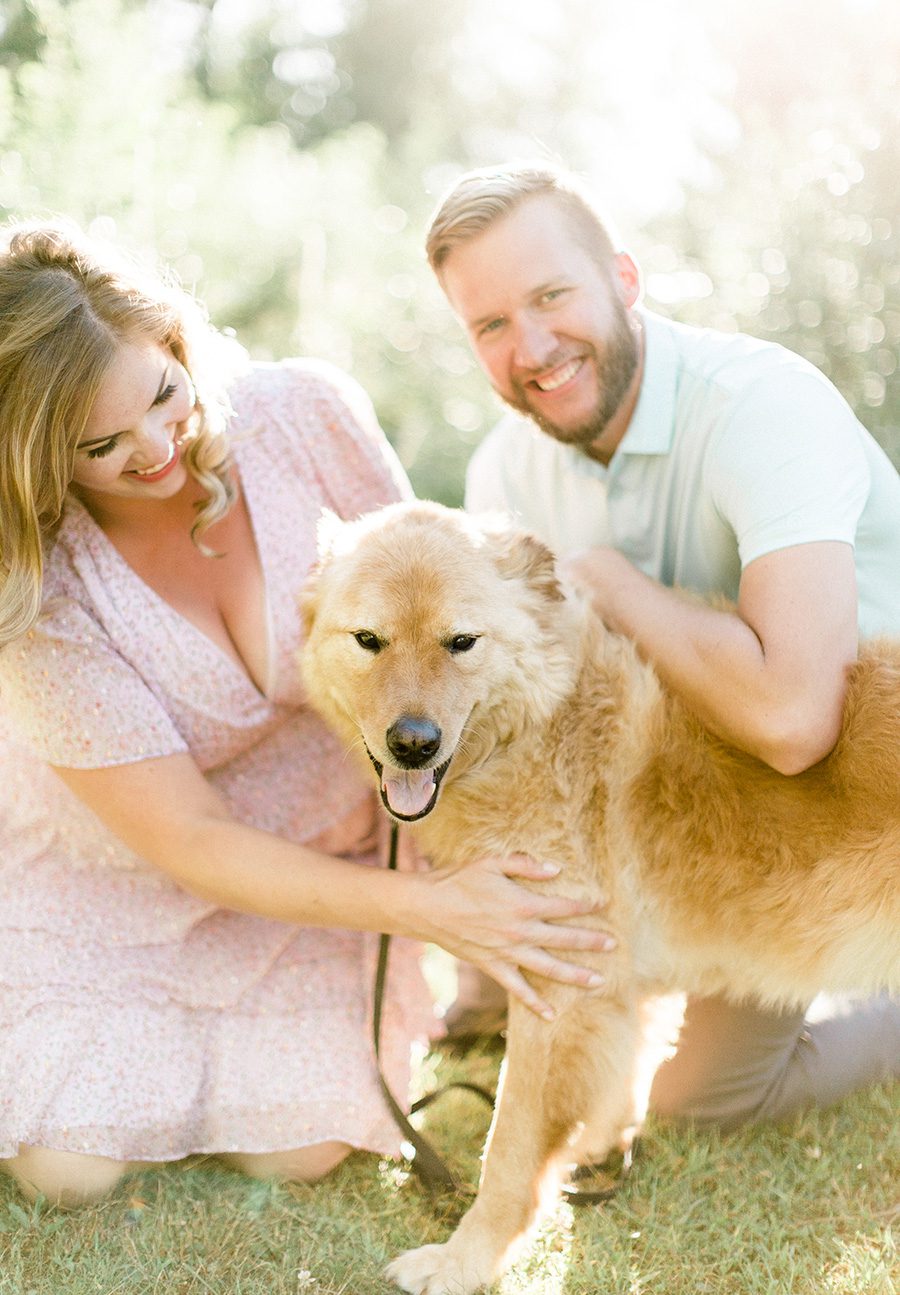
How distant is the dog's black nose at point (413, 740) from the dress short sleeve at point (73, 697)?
0.58 metres

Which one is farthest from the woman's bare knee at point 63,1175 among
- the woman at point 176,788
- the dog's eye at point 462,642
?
the dog's eye at point 462,642

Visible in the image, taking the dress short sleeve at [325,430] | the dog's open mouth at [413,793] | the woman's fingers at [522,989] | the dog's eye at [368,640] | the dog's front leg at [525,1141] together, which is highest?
the dress short sleeve at [325,430]

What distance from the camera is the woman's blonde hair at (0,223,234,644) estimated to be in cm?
203

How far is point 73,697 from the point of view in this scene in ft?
7.06

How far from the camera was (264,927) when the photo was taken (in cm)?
257

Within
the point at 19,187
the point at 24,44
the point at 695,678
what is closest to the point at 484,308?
the point at 695,678

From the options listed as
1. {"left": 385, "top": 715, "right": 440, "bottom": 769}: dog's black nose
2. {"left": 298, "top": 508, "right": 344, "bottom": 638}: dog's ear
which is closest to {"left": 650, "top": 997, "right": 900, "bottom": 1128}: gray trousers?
{"left": 385, "top": 715, "right": 440, "bottom": 769}: dog's black nose

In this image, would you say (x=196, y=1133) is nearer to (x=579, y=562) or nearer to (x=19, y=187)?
(x=579, y=562)

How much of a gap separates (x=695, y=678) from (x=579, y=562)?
0.41 meters

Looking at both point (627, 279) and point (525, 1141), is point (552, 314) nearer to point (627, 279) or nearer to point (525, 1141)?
point (627, 279)

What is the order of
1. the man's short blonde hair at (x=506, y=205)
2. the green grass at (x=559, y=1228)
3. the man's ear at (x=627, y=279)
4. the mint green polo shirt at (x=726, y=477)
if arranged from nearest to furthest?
the green grass at (x=559, y=1228) → the mint green polo shirt at (x=726, y=477) → the man's short blonde hair at (x=506, y=205) → the man's ear at (x=627, y=279)

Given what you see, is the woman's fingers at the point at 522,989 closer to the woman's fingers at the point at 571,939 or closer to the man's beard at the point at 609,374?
the woman's fingers at the point at 571,939

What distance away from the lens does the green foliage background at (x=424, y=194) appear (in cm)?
487

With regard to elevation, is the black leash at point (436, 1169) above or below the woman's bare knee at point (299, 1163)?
above
